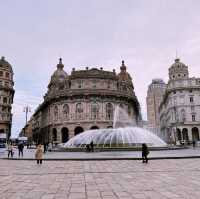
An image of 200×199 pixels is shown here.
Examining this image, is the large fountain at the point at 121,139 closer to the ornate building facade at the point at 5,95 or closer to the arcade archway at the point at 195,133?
the ornate building facade at the point at 5,95

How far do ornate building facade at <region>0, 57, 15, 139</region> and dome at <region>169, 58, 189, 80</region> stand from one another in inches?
1675

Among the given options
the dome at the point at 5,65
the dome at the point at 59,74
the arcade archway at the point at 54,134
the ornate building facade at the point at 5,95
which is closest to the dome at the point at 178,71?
the dome at the point at 59,74

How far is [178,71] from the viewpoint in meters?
68.4

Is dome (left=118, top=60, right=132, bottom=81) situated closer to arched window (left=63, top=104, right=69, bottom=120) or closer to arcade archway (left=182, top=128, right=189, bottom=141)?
arcade archway (left=182, top=128, right=189, bottom=141)

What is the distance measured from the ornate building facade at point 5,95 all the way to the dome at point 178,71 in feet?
140

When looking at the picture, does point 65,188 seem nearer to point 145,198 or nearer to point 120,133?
point 145,198

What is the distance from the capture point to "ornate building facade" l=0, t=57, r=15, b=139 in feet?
205

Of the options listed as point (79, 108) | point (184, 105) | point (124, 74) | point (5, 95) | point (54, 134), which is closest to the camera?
point (79, 108)

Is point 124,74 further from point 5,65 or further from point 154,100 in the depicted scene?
point 154,100

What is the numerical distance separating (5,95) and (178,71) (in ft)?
148

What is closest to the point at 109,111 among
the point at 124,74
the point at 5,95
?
the point at 5,95

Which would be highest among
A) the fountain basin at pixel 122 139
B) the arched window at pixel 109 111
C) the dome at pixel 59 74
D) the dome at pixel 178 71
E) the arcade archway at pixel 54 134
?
the dome at pixel 59 74

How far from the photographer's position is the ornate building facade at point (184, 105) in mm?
63844

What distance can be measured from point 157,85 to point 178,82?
100 m
